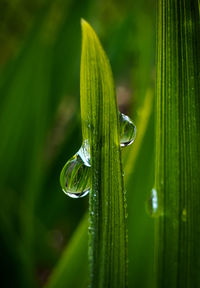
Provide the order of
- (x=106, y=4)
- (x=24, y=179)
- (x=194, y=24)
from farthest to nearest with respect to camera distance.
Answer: (x=106, y=4), (x=24, y=179), (x=194, y=24)

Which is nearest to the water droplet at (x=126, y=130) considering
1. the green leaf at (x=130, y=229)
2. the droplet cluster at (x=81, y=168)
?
the droplet cluster at (x=81, y=168)

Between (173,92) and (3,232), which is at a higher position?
(173,92)

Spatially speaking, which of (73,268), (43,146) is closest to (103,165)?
(73,268)

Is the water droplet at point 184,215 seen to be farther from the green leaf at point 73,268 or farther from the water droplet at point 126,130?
the green leaf at point 73,268

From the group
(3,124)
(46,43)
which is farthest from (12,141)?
(46,43)

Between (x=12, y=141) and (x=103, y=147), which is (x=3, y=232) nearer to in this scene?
(x=12, y=141)

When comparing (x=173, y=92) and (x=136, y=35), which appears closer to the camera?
(x=173, y=92)

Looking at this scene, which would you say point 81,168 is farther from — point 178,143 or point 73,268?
point 73,268
